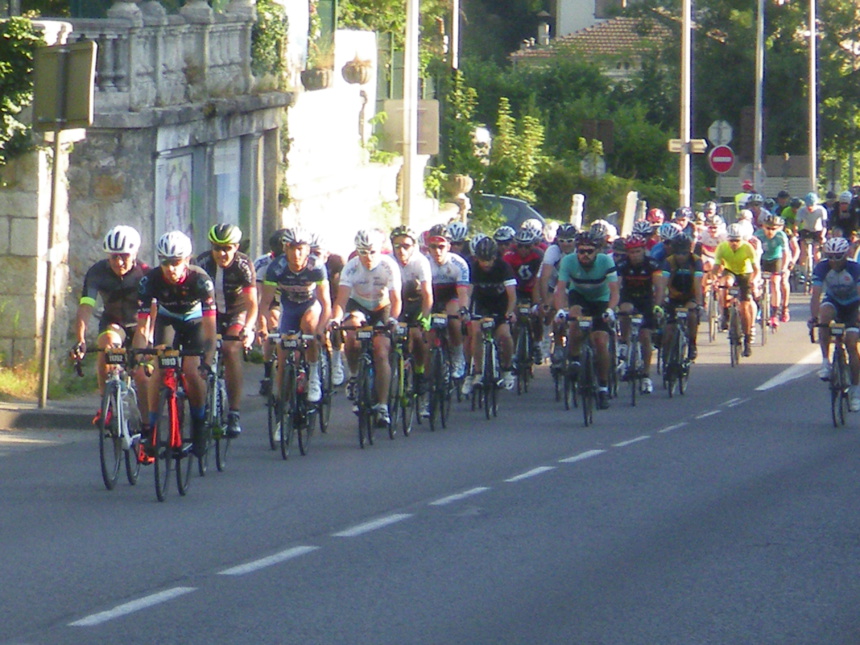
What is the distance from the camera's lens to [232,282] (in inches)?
524

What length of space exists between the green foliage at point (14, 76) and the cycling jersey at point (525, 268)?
19.3 feet

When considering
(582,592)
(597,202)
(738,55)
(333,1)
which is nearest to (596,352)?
(582,592)

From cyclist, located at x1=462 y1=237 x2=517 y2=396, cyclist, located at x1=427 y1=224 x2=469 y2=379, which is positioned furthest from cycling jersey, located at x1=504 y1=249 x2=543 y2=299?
Answer: cyclist, located at x1=427 y1=224 x2=469 y2=379

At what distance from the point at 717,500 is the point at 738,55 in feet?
166

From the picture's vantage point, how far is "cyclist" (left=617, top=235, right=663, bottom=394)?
19031 mm

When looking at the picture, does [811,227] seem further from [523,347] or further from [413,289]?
[413,289]

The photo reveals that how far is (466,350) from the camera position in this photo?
1786 cm

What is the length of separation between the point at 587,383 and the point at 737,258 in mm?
7975

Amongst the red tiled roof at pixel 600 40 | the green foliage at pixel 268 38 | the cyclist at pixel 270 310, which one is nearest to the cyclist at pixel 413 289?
the cyclist at pixel 270 310

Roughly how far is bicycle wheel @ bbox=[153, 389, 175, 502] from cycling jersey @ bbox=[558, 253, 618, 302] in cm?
668

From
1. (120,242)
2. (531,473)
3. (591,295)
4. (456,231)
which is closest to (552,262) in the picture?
(456,231)

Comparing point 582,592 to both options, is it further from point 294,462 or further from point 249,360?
point 249,360

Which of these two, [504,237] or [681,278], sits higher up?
[504,237]

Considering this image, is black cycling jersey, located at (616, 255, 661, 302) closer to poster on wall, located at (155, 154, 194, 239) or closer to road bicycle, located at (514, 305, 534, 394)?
road bicycle, located at (514, 305, 534, 394)
